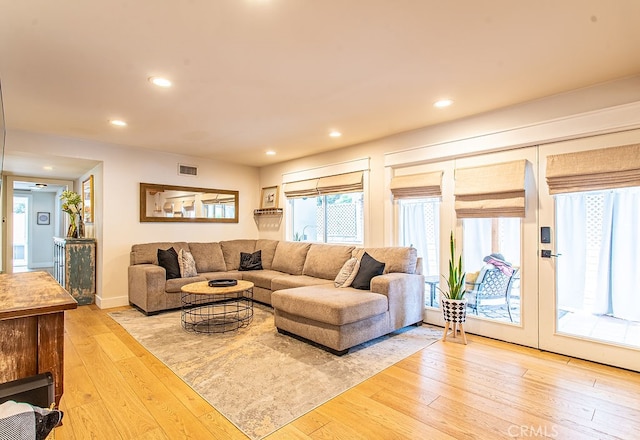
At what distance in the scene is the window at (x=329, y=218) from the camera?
4914 mm

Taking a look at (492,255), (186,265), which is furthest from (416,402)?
→ (186,265)

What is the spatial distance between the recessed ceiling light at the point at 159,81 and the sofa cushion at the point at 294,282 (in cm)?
262

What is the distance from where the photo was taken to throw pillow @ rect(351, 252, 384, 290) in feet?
12.1

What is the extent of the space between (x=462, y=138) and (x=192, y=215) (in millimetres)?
4392

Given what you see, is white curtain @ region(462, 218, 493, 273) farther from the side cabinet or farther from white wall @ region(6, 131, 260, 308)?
the side cabinet

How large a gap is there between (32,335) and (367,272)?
289 centimetres

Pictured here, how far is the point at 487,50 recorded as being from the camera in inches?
88.6

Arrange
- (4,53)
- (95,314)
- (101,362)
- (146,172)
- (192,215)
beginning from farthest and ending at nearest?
(192,215), (146,172), (95,314), (101,362), (4,53)

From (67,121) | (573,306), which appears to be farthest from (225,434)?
(67,121)

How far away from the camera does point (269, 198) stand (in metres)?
6.41

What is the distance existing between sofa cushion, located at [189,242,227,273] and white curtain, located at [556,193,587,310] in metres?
4.56

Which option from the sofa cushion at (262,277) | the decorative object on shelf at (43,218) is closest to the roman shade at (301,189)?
the sofa cushion at (262,277)

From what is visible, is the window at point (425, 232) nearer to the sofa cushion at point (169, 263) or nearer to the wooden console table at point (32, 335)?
the sofa cushion at point (169, 263)

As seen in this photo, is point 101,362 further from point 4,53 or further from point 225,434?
point 4,53
